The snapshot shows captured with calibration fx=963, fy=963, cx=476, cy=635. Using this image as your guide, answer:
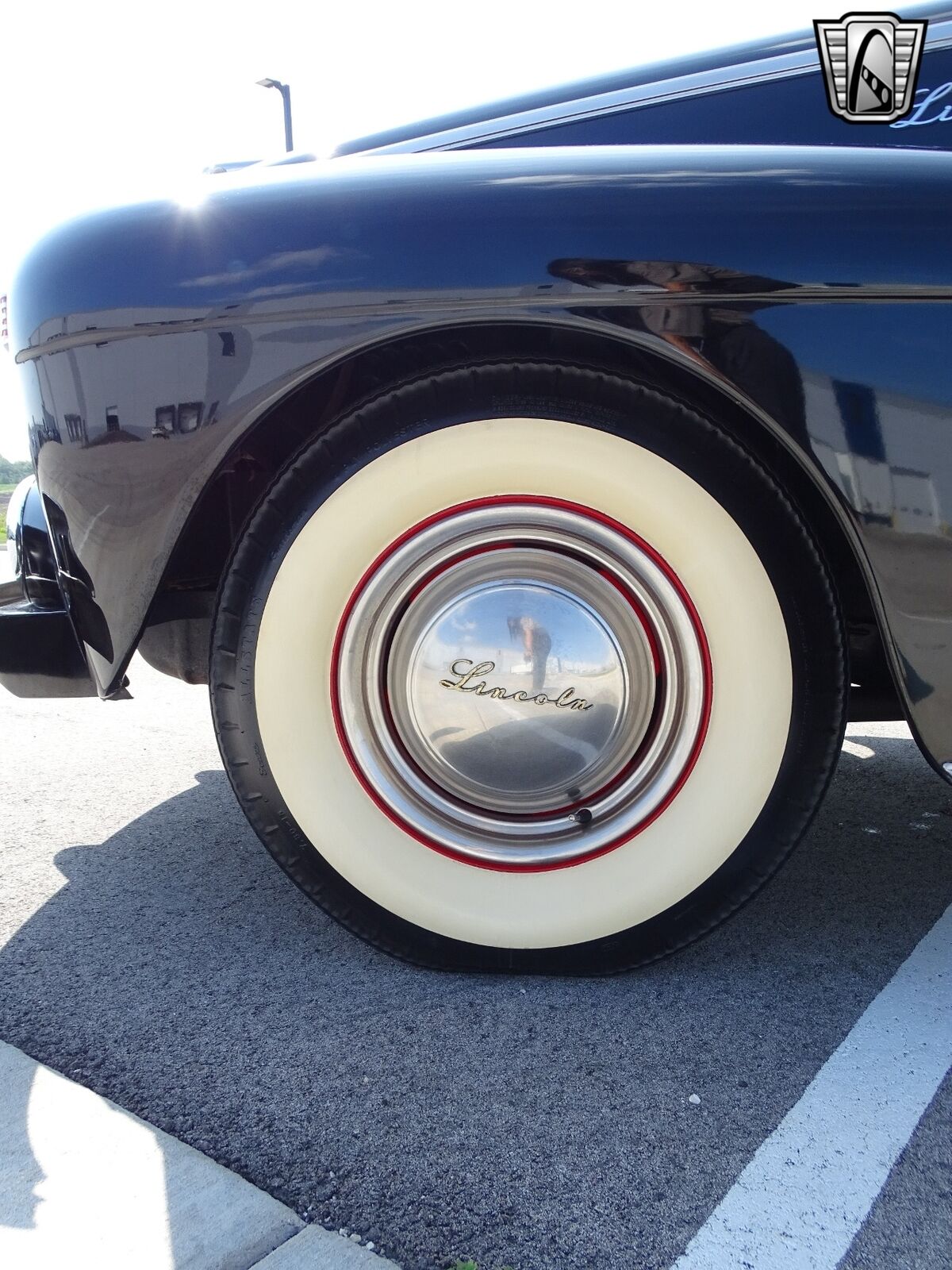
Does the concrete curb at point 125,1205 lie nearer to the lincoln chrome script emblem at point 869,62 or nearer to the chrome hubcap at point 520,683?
the chrome hubcap at point 520,683

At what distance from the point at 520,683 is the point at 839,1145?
665 millimetres

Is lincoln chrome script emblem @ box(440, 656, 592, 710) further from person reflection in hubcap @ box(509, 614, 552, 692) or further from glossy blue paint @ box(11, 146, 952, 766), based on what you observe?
glossy blue paint @ box(11, 146, 952, 766)

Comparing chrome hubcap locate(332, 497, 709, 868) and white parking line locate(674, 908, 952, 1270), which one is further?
chrome hubcap locate(332, 497, 709, 868)

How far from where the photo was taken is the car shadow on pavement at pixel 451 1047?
39.0 inches

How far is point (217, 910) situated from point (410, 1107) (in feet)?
2.06

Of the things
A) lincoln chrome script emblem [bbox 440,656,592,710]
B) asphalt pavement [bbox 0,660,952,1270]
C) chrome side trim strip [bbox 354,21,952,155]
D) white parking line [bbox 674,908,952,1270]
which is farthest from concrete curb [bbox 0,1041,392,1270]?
chrome side trim strip [bbox 354,21,952,155]

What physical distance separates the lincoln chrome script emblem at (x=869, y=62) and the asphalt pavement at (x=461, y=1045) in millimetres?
1298

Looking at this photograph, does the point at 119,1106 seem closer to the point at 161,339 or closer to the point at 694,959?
the point at 694,959

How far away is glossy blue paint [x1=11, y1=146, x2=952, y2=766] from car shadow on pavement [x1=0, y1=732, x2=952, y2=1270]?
1.47ft

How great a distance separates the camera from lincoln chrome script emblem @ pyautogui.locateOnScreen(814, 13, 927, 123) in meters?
1.55

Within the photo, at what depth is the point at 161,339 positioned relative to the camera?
1322mm

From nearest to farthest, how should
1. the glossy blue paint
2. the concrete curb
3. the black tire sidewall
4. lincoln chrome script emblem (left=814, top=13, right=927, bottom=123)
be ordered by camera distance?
the concrete curb → the glossy blue paint → the black tire sidewall → lincoln chrome script emblem (left=814, top=13, right=927, bottom=123)

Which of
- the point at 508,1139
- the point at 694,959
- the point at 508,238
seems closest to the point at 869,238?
the point at 508,238

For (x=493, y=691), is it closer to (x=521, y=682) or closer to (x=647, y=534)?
(x=521, y=682)
